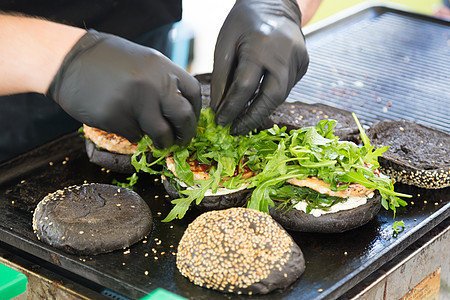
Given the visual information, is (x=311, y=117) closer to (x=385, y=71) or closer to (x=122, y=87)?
(x=385, y=71)

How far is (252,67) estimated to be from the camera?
3027 mm

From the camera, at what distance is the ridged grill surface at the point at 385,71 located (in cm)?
439

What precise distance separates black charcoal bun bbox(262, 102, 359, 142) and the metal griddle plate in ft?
0.94

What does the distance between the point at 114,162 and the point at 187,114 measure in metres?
0.93

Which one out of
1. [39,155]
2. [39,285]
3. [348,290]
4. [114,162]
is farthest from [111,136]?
[348,290]

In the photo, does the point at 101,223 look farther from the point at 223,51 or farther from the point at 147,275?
the point at 223,51

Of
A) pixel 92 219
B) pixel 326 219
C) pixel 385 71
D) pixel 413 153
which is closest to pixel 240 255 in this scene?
pixel 326 219

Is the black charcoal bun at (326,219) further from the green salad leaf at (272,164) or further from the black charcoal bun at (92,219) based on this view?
the black charcoal bun at (92,219)

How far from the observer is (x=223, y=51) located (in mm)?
3145

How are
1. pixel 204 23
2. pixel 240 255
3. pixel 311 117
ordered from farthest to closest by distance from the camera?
pixel 204 23 < pixel 311 117 < pixel 240 255

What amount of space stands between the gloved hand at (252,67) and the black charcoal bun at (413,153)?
2.66 ft

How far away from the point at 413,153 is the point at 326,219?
921mm

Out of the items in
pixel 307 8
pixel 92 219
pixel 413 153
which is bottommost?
pixel 413 153

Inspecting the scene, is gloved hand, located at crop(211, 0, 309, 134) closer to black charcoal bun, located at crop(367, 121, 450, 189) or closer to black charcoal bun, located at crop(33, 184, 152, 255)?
black charcoal bun, located at crop(33, 184, 152, 255)
